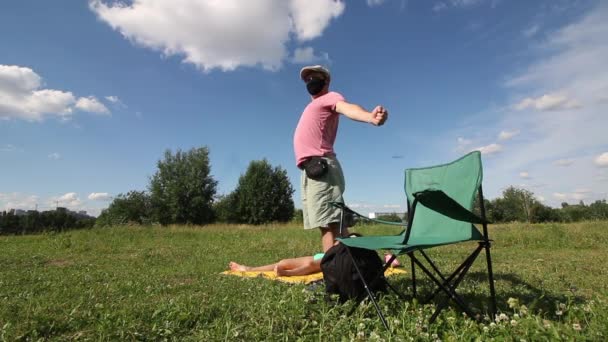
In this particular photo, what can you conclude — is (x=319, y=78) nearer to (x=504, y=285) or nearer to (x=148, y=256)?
(x=504, y=285)

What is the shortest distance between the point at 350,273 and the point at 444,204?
39.7 inches

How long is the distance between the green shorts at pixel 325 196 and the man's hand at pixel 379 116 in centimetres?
111

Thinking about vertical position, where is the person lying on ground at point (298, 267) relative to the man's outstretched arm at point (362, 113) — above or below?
below

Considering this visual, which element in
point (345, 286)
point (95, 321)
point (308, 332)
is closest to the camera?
point (308, 332)

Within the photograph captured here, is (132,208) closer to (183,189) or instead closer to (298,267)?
(183,189)

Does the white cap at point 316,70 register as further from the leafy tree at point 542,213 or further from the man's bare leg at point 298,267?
the leafy tree at point 542,213

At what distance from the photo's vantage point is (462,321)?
2.48 m

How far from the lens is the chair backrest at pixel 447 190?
265 cm

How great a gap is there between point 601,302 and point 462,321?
41.8 inches

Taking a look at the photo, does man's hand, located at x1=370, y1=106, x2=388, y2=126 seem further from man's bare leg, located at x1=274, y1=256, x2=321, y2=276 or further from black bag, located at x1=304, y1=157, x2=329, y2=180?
man's bare leg, located at x1=274, y1=256, x2=321, y2=276

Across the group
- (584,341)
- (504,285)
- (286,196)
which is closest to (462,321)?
(584,341)

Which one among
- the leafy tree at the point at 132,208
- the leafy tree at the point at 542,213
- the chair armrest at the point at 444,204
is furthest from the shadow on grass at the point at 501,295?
the leafy tree at the point at 542,213

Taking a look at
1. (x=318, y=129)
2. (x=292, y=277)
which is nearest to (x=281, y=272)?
(x=292, y=277)

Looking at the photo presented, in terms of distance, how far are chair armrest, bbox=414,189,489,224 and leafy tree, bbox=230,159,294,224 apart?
1799 inches
